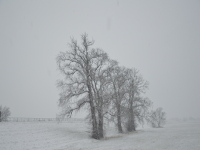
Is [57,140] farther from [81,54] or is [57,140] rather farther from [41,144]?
[81,54]

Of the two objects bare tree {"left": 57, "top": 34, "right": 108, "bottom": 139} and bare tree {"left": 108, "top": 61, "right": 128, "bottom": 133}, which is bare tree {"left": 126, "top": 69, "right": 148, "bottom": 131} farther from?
bare tree {"left": 57, "top": 34, "right": 108, "bottom": 139}

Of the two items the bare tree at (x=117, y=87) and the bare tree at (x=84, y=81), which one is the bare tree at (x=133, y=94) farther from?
the bare tree at (x=84, y=81)

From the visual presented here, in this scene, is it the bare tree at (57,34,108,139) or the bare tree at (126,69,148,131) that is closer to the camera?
the bare tree at (57,34,108,139)

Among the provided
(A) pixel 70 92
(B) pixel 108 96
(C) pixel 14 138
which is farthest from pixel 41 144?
(B) pixel 108 96

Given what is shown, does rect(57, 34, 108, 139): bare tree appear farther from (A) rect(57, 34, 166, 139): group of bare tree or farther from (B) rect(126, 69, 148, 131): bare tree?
(B) rect(126, 69, 148, 131): bare tree

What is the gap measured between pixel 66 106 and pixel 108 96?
6.36m

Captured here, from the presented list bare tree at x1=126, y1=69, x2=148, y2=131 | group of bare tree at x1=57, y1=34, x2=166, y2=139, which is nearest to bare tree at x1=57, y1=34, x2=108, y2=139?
group of bare tree at x1=57, y1=34, x2=166, y2=139

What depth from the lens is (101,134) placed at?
20.9 metres

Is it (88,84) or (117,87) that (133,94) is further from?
(88,84)

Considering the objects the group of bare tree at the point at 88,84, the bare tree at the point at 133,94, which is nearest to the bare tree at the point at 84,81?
the group of bare tree at the point at 88,84

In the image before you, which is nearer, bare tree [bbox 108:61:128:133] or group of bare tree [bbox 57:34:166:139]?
group of bare tree [bbox 57:34:166:139]

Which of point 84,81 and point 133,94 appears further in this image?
point 133,94

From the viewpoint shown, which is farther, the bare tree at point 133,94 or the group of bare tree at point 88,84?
the bare tree at point 133,94

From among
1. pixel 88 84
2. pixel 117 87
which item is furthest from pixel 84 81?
pixel 117 87
